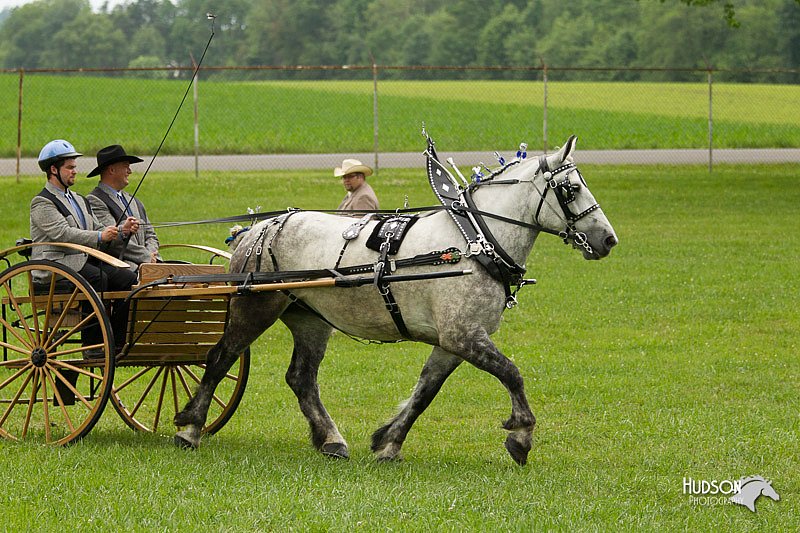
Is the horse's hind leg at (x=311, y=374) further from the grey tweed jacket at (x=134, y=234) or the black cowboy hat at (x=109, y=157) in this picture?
the black cowboy hat at (x=109, y=157)

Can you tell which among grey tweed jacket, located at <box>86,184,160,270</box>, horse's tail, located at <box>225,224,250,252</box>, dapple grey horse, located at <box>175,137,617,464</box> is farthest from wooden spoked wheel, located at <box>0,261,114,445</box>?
horse's tail, located at <box>225,224,250,252</box>

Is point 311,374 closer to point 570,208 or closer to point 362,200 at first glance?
point 570,208

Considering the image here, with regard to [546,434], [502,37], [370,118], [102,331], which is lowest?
[546,434]

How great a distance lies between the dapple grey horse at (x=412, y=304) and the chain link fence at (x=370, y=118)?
17.8 metres

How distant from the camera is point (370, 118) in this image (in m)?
39.7

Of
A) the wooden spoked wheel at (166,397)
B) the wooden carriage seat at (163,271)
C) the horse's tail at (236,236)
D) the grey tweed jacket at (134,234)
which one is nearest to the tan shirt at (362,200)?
the wooden spoked wheel at (166,397)

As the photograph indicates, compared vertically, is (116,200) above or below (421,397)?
above

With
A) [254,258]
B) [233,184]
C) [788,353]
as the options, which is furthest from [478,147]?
[254,258]

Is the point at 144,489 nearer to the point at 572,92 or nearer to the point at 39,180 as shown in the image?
the point at 39,180

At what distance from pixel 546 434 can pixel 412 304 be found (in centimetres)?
171

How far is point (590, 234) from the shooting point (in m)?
7.09

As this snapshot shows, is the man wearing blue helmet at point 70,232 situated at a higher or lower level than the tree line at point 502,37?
lower

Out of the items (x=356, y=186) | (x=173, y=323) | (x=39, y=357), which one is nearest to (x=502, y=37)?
(x=356, y=186)

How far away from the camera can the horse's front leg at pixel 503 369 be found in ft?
22.7
